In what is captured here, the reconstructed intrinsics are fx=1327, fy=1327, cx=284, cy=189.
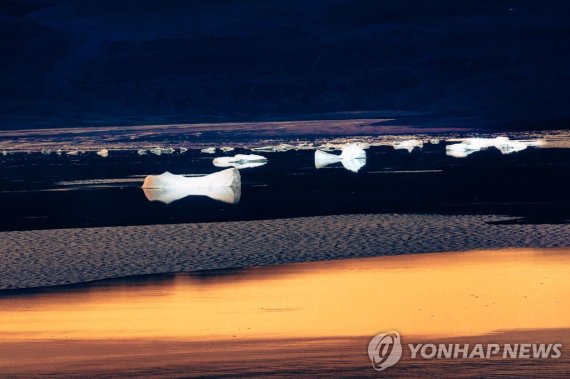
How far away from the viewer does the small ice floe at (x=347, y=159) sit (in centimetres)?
5171

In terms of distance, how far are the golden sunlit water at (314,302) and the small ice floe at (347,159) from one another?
30626mm

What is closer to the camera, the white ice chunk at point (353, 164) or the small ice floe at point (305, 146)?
the white ice chunk at point (353, 164)

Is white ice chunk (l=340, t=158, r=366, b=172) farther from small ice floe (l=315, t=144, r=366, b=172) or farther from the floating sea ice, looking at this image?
the floating sea ice

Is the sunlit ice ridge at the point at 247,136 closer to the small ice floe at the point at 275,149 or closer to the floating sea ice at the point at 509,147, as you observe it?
the small ice floe at the point at 275,149

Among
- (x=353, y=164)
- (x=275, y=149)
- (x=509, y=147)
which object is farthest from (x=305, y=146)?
(x=353, y=164)

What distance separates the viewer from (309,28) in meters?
159

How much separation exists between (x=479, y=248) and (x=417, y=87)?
4889 inches

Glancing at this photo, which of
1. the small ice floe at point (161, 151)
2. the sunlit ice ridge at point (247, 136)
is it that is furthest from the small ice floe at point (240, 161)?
the sunlit ice ridge at point (247, 136)

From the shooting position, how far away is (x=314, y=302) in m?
14.8

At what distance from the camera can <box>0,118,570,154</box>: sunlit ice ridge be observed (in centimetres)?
8556

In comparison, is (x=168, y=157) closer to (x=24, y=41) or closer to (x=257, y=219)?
(x=257, y=219)

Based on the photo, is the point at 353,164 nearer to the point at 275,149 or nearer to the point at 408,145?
the point at 408,145

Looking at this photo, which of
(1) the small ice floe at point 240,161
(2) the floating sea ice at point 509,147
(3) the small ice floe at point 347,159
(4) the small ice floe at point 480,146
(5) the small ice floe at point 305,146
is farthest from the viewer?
(5) the small ice floe at point 305,146

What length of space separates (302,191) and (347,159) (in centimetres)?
2191
